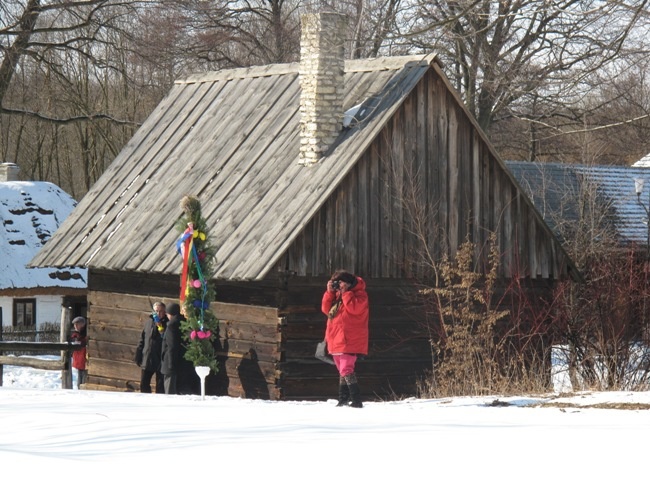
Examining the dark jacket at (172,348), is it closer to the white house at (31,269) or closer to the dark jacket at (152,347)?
the dark jacket at (152,347)

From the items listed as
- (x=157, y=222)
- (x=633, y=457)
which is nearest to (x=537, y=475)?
(x=633, y=457)

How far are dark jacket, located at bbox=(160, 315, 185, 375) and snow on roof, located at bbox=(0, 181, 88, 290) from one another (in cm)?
1657

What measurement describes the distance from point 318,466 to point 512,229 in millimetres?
12102

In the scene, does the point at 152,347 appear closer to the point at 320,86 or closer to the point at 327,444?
the point at 320,86

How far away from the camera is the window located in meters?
35.4

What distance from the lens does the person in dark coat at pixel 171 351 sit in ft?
60.4

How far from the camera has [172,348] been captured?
18.5 m

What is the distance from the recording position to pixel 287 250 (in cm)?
1823

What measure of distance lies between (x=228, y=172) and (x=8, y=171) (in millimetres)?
19115

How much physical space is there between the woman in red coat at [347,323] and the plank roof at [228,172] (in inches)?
139

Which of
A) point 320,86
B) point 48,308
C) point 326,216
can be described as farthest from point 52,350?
point 48,308

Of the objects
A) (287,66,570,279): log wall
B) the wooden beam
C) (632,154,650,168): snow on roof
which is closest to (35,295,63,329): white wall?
the wooden beam

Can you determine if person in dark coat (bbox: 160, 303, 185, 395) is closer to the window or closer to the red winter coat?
the red winter coat

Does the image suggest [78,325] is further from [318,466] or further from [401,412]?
[318,466]
